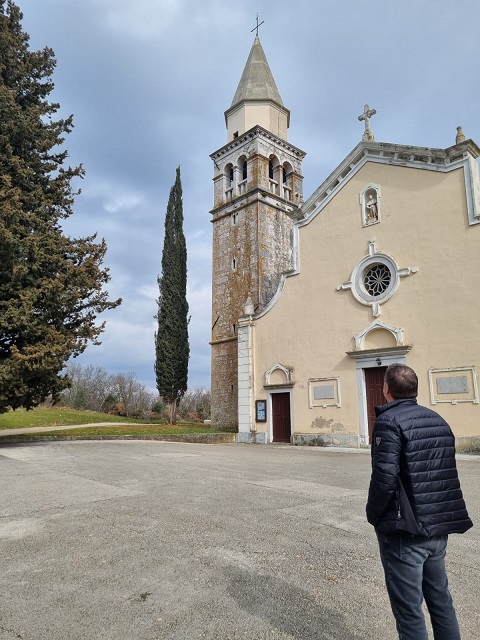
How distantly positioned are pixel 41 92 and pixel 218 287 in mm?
16215

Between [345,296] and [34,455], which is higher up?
[345,296]

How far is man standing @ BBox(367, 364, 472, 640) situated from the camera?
247 cm

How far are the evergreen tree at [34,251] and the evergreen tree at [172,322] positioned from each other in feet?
51.9

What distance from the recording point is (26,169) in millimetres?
16219

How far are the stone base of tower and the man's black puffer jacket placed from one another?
25610 mm

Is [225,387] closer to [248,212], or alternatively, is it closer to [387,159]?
[248,212]

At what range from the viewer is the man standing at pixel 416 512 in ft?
8.11

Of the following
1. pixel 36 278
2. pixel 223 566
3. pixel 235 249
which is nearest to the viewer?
pixel 223 566

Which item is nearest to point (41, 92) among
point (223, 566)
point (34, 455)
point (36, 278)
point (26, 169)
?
point (26, 169)

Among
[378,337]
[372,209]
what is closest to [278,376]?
[378,337]

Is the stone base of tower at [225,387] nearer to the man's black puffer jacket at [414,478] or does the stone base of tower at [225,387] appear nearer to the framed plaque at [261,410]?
the framed plaque at [261,410]

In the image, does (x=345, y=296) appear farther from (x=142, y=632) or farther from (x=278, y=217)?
(x=142, y=632)

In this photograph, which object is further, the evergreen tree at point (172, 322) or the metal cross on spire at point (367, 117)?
the evergreen tree at point (172, 322)

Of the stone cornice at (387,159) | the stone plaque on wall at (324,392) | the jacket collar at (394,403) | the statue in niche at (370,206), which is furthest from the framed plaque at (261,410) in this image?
the jacket collar at (394,403)
